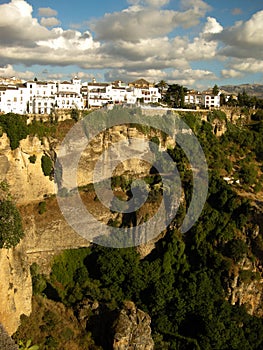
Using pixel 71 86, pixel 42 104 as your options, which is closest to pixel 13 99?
pixel 42 104

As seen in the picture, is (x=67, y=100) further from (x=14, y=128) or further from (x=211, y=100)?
(x=211, y=100)

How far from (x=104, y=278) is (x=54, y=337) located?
33.3 ft

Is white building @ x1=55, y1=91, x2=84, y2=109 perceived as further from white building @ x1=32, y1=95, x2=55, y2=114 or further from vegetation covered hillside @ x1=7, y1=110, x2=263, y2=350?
vegetation covered hillside @ x1=7, y1=110, x2=263, y2=350

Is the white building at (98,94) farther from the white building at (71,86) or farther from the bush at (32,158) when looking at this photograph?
the bush at (32,158)

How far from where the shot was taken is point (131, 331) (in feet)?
59.8

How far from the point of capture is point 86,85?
4784 cm

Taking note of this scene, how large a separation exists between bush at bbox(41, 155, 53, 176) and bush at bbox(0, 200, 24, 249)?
13723 mm

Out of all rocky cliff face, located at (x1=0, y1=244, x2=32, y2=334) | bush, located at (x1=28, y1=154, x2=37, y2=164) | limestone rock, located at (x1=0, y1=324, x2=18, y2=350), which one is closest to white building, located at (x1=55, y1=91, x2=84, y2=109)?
bush, located at (x1=28, y1=154, x2=37, y2=164)

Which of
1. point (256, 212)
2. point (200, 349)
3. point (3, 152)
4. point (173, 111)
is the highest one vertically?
point (173, 111)

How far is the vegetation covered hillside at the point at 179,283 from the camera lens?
19594mm

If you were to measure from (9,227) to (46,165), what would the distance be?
1537cm

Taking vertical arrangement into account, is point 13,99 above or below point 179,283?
above

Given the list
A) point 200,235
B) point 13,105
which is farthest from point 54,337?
point 13,105

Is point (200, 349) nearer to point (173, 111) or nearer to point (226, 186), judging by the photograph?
point (226, 186)
